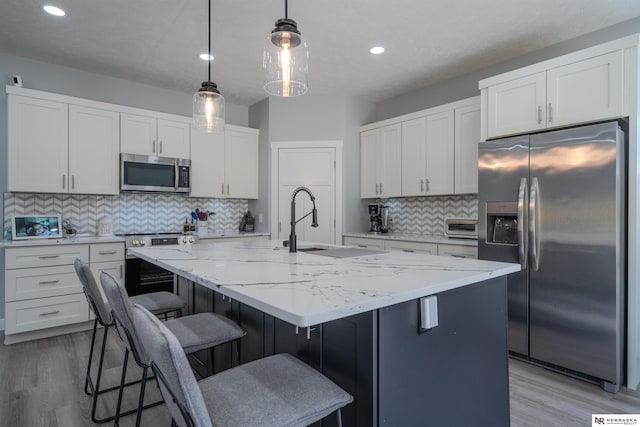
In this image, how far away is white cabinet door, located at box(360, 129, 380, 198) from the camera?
447cm

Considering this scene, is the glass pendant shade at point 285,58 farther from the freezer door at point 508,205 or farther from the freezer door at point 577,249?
the freezer door at point 577,249

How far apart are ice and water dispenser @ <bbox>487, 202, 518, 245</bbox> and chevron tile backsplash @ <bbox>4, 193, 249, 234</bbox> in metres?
3.29

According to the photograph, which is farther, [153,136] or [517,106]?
[153,136]

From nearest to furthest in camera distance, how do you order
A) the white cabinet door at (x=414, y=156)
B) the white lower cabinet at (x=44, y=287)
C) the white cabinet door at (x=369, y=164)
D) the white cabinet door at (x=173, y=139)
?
the white lower cabinet at (x=44, y=287) < the white cabinet door at (x=414, y=156) < the white cabinet door at (x=173, y=139) < the white cabinet door at (x=369, y=164)

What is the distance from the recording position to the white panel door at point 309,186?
14.8 ft

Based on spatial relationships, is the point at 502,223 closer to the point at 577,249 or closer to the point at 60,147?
the point at 577,249

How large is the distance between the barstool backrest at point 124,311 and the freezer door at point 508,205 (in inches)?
99.8

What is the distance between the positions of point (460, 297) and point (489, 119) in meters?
2.17

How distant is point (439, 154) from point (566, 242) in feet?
5.32

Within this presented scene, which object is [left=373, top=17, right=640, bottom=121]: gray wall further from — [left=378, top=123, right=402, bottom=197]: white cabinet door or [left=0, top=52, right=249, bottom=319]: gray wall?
[left=0, top=52, right=249, bottom=319]: gray wall

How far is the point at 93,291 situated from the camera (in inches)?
70.1

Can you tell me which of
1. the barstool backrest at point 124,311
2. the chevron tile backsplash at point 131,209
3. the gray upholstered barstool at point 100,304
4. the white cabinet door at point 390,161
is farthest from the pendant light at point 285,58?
the chevron tile backsplash at point 131,209

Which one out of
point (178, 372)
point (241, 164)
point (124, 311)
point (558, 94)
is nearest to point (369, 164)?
point (241, 164)

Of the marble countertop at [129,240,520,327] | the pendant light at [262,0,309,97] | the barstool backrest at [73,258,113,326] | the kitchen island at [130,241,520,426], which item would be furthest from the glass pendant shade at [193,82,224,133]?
the barstool backrest at [73,258,113,326]
